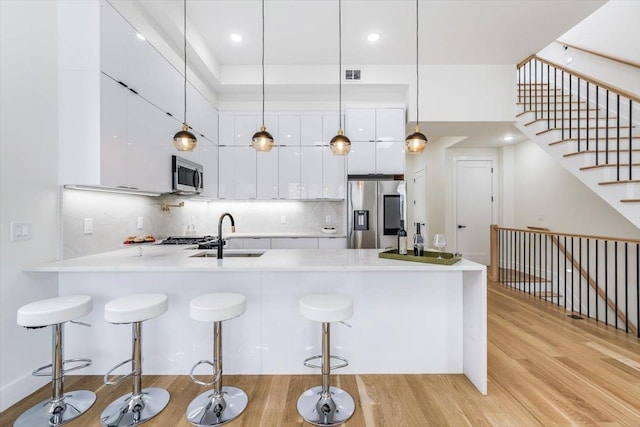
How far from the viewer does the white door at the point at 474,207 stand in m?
6.31

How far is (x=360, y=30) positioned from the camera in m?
3.43

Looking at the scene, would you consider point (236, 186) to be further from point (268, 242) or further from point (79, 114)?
point (79, 114)

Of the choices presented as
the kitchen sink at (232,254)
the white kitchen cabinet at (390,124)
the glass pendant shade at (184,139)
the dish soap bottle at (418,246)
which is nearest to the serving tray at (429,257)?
the dish soap bottle at (418,246)

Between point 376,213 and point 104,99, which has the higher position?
point 104,99

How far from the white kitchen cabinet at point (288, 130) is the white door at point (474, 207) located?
3.82 meters

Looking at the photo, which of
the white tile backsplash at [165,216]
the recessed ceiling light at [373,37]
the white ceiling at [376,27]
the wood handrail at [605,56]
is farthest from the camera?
the wood handrail at [605,56]

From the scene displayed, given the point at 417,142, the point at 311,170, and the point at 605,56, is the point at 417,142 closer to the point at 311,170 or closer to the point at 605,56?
the point at 311,170

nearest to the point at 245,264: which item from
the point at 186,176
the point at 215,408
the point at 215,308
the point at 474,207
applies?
the point at 215,308

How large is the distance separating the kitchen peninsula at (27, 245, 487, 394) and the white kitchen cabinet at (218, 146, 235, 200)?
238 cm

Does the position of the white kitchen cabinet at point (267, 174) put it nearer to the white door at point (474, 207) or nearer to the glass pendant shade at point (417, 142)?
the glass pendant shade at point (417, 142)

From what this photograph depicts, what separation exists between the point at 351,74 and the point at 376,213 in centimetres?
204

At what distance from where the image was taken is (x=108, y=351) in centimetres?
225

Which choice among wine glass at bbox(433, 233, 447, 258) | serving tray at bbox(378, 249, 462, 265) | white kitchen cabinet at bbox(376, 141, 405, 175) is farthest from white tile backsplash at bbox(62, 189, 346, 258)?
wine glass at bbox(433, 233, 447, 258)

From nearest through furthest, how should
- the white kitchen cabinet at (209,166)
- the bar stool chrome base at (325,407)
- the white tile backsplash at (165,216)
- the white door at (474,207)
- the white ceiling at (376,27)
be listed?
the bar stool chrome base at (325,407)
the white tile backsplash at (165,216)
the white ceiling at (376,27)
the white kitchen cabinet at (209,166)
the white door at (474,207)
